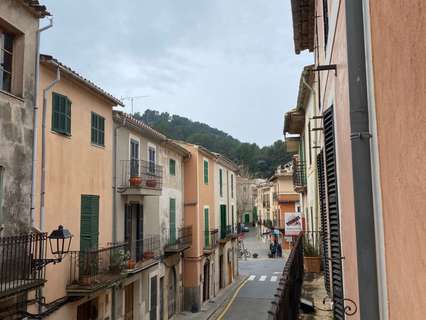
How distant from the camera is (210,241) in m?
29.7

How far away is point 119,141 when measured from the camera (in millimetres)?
17375

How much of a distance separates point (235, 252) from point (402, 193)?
3849 cm

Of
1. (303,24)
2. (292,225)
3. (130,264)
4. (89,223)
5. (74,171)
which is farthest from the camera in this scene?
(292,225)

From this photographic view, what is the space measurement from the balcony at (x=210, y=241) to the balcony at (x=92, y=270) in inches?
514

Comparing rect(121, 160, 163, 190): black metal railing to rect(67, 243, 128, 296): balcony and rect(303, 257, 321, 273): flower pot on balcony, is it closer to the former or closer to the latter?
rect(67, 243, 128, 296): balcony

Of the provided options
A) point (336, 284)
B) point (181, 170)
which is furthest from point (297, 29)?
point (181, 170)

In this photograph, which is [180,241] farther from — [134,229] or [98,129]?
[98,129]

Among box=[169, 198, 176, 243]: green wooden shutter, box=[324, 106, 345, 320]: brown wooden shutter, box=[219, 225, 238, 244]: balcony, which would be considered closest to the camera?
box=[324, 106, 345, 320]: brown wooden shutter

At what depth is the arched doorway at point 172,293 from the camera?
76.9 ft

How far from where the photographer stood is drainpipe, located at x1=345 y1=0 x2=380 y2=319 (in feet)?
9.04

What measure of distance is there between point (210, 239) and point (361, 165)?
2736 centimetres

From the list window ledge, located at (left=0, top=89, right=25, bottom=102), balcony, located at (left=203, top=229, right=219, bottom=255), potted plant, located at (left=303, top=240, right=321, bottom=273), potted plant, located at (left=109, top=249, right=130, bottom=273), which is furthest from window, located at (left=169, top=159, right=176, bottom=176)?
potted plant, located at (left=303, top=240, right=321, bottom=273)

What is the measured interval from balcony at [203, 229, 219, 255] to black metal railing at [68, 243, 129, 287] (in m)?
13.0

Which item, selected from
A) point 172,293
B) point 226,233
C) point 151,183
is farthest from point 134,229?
point 226,233
